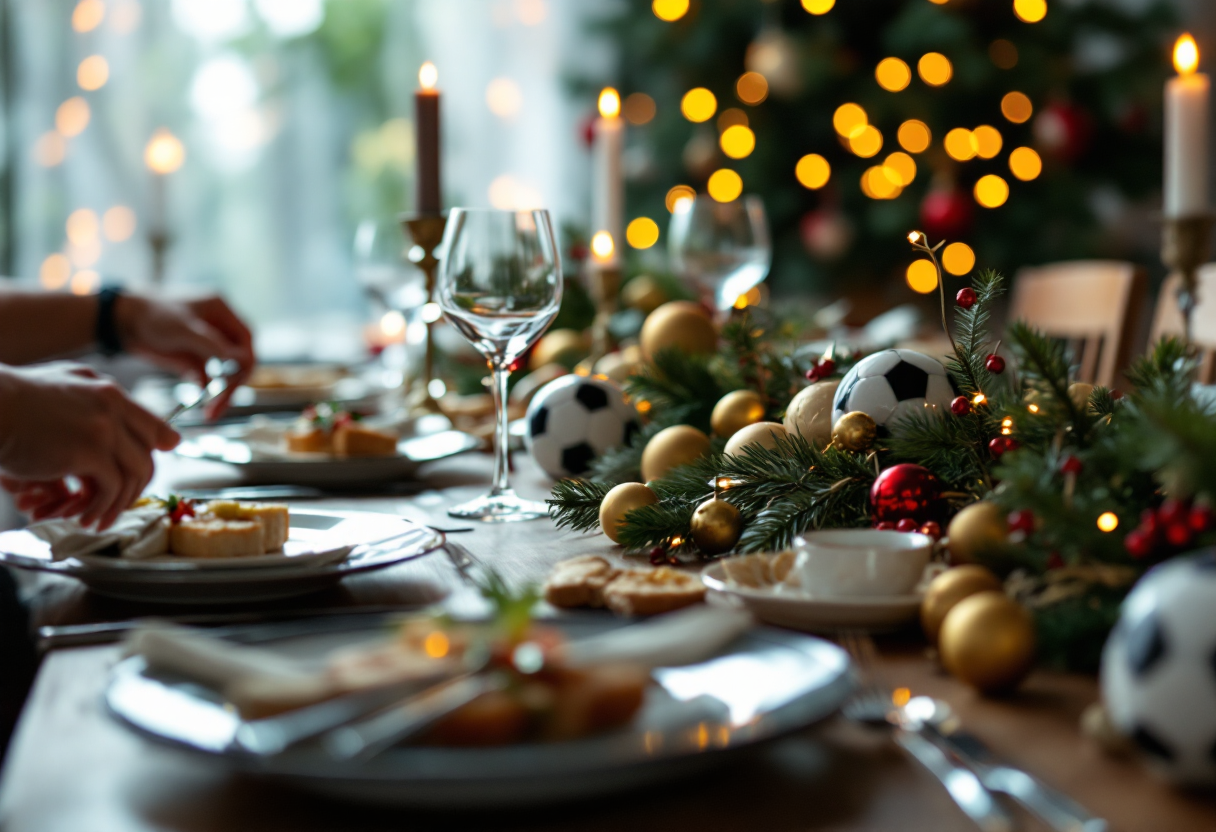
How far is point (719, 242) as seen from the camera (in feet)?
5.16

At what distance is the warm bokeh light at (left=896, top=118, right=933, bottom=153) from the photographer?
3.36 m

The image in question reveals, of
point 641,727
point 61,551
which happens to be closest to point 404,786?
point 641,727

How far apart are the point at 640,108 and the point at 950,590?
11.3ft

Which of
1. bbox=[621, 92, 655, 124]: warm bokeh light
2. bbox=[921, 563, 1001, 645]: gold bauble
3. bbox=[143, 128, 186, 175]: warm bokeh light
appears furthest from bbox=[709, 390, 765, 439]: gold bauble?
bbox=[621, 92, 655, 124]: warm bokeh light

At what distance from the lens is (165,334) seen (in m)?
1.50

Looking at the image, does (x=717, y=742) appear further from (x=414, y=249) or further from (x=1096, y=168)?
(x=1096, y=168)

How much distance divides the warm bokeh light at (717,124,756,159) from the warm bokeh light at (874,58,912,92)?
402mm

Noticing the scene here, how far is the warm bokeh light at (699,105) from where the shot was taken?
351 centimetres

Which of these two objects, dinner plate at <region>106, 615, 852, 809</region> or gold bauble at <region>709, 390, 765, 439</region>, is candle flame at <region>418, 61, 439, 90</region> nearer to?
gold bauble at <region>709, 390, 765, 439</region>

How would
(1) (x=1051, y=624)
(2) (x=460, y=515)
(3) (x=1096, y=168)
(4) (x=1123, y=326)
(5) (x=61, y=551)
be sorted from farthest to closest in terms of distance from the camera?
(3) (x=1096, y=168), (4) (x=1123, y=326), (2) (x=460, y=515), (5) (x=61, y=551), (1) (x=1051, y=624)

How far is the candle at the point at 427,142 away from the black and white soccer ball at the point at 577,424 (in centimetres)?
46

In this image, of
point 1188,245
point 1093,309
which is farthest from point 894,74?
point 1188,245

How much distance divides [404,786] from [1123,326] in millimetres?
1716

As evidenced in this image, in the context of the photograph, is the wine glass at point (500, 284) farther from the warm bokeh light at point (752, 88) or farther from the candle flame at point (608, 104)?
the warm bokeh light at point (752, 88)
